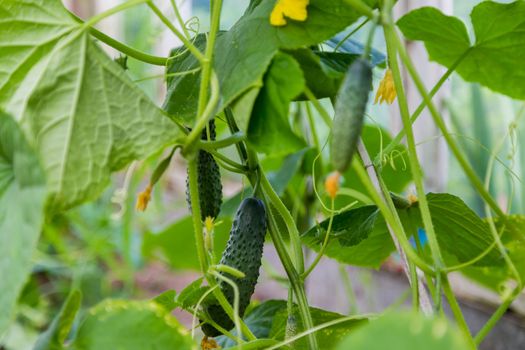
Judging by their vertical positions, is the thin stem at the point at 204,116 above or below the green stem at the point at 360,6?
below

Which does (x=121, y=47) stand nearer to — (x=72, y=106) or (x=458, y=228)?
(x=72, y=106)

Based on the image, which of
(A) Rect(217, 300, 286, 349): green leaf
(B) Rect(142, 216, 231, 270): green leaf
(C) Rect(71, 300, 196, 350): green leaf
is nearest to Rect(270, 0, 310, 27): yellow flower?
(C) Rect(71, 300, 196, 350): green leaf

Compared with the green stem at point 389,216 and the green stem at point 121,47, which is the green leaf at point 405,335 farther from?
the green stem at point 121,47

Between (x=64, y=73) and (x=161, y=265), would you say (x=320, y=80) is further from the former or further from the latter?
(x=161, y=265)

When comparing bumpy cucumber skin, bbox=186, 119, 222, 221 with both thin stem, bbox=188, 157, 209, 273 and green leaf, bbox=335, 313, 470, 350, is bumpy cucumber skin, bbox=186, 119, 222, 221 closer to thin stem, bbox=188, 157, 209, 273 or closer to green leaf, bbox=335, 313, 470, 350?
thin stem, bbox=188, 157, 209, 273

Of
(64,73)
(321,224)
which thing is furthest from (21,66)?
(321,224)

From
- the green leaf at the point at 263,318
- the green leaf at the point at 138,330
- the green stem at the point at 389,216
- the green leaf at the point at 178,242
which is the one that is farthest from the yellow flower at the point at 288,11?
the green leaf at the point at 178,242
